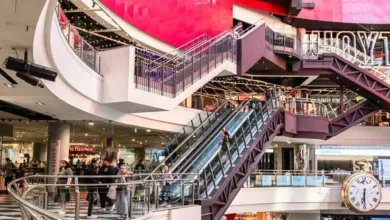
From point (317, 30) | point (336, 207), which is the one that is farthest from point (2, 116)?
point (317, 30)

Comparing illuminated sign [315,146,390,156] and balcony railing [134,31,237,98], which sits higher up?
balcony railing [134,31,237,98]

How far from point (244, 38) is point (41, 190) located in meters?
13.9

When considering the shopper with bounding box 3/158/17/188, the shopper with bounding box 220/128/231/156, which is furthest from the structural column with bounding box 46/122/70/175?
the shopper with bounding box 220/128/231/156

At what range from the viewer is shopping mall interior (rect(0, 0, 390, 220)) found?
959 cm

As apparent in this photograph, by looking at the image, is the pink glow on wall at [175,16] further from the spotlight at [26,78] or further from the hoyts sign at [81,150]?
the hoyts sign at [81,150]

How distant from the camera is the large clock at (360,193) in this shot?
72.8 feet

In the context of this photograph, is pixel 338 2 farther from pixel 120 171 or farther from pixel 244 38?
pixel 120 171

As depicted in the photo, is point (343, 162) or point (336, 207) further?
point (343, 162)

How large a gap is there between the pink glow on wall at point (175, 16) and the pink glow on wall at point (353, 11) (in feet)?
28.2

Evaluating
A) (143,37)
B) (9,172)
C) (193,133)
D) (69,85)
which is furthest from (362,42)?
(69,85)

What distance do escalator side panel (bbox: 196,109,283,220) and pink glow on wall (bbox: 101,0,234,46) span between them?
6.06 metres

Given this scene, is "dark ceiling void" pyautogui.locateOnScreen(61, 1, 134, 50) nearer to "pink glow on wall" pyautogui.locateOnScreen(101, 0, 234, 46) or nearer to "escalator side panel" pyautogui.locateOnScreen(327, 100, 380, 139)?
"pink glow on wall" pyautogui.locateOnScreen(101, 0, 234, 46)

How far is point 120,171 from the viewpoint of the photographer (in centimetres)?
1210

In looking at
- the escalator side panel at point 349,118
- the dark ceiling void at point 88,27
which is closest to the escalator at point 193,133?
the dark ceiling void at point 88,27
